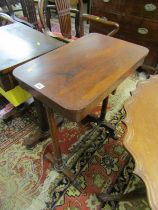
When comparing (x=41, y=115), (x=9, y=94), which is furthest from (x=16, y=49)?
(x=41, y=115)

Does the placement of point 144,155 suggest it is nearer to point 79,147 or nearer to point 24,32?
point 79,147

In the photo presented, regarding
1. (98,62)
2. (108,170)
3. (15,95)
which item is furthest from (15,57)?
(108,170)

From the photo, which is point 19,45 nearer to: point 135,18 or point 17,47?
point 17,47

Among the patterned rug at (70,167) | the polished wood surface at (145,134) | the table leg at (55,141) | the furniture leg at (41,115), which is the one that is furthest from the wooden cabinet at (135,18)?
the table leg at (55,141)

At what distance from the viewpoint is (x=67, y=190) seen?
1.24m

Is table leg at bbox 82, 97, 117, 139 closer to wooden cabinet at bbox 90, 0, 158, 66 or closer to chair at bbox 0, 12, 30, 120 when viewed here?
chair at bbox 0, 12, 30, 120

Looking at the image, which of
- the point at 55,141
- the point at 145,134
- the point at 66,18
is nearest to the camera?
the point at 145,134

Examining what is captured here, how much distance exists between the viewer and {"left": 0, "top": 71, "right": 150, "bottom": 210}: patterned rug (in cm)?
119

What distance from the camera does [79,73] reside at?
0.89 meters

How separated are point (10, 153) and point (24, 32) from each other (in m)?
0.96

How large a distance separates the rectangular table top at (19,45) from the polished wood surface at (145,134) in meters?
0.68

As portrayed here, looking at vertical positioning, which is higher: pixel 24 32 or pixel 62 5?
pixel 62 5

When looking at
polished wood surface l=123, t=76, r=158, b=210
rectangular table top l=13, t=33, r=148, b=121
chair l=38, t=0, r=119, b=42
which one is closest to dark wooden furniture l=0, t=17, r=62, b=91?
rectangular table top l=13, t=33, r=148, b=121

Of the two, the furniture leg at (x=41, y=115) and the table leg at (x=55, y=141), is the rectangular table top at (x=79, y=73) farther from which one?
the furniture leg at (x=41, y=115)
